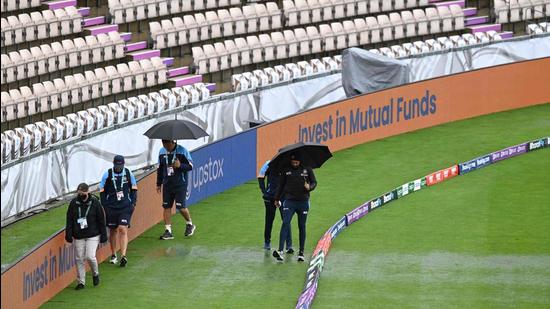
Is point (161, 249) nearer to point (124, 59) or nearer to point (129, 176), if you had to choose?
point (129, 176)

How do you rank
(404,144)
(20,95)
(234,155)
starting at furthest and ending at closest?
(404,144) → (20,95) → (234,155)

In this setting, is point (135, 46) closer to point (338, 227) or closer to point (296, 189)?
point (338, 227)

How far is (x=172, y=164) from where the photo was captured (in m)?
19.1

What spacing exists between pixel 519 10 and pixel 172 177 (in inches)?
695

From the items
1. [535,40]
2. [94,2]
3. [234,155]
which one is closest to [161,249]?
[234,155]

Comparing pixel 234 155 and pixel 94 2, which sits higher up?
pixel 94 2

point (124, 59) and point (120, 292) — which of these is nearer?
point (120, 292)

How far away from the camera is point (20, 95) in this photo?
2478 centimetres

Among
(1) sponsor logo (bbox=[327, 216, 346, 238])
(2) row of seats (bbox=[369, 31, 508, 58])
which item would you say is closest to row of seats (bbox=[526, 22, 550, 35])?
(2) row of seats (bbox=[369, 31, 508, 58])

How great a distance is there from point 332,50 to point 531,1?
655 cm

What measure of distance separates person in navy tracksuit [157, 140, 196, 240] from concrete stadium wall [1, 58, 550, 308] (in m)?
0.35

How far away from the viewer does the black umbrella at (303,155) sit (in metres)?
17.5

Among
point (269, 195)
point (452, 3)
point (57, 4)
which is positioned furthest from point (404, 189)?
point (452, 3)

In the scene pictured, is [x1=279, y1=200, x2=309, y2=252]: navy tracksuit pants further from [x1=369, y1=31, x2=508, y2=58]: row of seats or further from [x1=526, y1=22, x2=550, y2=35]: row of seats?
[x1=526, y1=22, x2=550, y2=35]: row of seats
